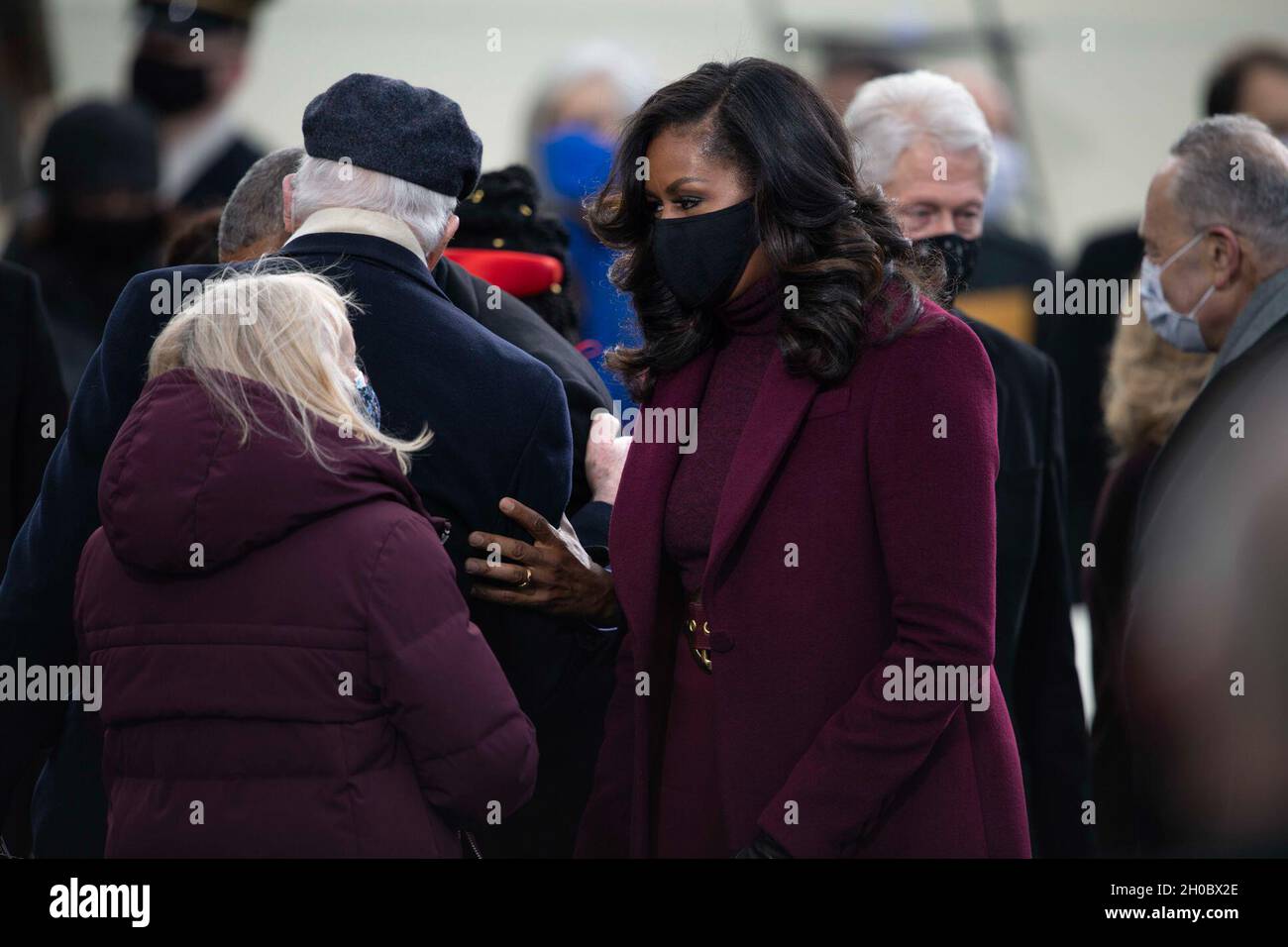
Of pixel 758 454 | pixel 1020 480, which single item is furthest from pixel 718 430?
pixel 1020 480

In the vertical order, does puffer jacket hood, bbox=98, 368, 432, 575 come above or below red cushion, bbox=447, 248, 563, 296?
below

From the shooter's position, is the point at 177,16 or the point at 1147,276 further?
the point at 177,16

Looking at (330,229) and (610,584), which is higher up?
(330,229)

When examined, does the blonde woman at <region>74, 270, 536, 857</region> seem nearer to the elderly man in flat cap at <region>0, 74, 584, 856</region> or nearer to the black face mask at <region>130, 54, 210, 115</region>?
the elderly man in flat cap at <region>0, 74, 584, 856</region>

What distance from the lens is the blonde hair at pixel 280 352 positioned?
2246 millimetres

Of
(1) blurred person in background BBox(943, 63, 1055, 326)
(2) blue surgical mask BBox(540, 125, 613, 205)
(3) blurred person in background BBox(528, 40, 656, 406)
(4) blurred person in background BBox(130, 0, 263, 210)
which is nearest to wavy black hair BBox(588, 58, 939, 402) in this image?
(3) blurred person in background BBox(528, 40, 656, 406)

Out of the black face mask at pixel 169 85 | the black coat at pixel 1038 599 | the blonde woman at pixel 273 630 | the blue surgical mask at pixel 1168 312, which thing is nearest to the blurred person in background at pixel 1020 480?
the black coat at pixel 1038 599

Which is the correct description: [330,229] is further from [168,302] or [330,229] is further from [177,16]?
[177,16]

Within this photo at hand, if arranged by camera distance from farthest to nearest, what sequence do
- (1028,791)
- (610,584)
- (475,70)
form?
(475,70), (1028,791), (610,584)

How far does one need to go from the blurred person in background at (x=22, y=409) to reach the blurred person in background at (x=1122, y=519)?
229 cm

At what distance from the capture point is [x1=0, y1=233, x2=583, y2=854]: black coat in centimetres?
257

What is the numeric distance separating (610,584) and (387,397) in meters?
0.53
